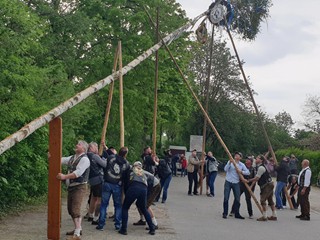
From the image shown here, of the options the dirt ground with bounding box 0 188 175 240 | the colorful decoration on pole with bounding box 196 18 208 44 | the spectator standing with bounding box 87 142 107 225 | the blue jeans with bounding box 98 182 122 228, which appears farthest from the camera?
the colorful decoration on pole with bounding box 196 18 208 44

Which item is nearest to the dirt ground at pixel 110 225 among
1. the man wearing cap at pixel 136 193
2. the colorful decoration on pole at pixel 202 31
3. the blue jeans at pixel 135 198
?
the man wearing cap at pixel 136 193

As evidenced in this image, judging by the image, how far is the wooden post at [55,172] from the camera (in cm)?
994

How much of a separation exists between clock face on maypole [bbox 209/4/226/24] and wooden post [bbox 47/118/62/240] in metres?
10.7

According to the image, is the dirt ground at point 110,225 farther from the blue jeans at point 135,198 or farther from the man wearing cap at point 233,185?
the man wearing cap at point 233,185

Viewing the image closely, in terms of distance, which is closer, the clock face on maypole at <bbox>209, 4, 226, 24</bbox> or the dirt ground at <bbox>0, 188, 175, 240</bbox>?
the dirt ground at <bbox>0, 188, 175, 240</bbox>

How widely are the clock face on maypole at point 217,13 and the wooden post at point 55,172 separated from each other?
35.0 ft

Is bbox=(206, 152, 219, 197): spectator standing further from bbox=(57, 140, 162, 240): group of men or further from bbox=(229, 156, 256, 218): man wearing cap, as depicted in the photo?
bbox=(57, 140, 162, 240): group of men

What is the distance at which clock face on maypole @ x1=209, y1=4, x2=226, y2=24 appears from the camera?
62.5ft

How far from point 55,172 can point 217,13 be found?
1119cm

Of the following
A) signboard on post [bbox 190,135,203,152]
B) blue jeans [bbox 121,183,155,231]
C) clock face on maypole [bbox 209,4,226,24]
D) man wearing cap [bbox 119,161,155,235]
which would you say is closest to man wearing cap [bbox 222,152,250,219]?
man wearing cap [bbox 119,161,155,235]

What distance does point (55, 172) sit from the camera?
32.7 ft

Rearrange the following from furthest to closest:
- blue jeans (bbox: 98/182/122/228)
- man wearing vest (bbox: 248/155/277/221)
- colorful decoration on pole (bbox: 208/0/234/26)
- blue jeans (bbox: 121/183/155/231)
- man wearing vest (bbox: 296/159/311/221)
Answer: colorful decoration on pole (bbox: 208/0/234/26) → man wearing vest (bbox: 296/159/311/221) → man wearing vest (bbox: 248/155/277/221) → blue jeans (bbox: 98/182/122/228) → blue jeans (bbox: 121/183/155/231)

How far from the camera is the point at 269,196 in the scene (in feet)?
50.9

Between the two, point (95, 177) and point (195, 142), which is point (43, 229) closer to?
point (95, 177)
